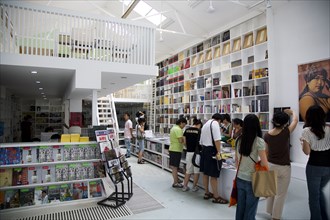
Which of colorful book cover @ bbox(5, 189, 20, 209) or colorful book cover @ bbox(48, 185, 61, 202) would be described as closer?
colorful book cover @ bbox(5, 189, 20, 209)

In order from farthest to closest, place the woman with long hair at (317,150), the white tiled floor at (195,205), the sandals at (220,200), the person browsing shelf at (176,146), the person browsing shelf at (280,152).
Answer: the person browsing shelf at (176,146) < the sandals at (220,200) < the white tiled floor at (195,205) < the person browsing shelf at (280,152) < the woman with long hair at (317,150)

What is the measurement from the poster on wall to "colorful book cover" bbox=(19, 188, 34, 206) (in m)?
6.14

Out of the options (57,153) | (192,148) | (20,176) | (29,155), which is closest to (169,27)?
(192,148)

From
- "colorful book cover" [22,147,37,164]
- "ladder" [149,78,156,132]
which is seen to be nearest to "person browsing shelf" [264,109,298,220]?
"colorful book cover" [22,147,37,164]

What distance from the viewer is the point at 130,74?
5156 mm

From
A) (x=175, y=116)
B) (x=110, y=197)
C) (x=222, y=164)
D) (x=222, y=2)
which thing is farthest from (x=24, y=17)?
(x=175, y=116)

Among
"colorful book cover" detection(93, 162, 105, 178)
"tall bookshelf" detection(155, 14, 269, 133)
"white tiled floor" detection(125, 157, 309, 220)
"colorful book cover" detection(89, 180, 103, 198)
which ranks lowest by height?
"white tiled floor" detection(125, 157, 309, 220)

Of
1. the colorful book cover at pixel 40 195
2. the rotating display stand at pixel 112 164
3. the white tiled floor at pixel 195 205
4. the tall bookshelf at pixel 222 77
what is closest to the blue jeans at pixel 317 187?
the white tiled floor at pixel 195 205

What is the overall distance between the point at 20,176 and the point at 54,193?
24.7 inches

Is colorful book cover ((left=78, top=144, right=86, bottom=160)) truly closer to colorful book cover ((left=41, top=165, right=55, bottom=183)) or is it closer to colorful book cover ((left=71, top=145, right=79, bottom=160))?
colorful book cover ((left=71, top=145, right=79, bottom=160))

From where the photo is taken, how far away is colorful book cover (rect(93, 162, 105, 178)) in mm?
4414

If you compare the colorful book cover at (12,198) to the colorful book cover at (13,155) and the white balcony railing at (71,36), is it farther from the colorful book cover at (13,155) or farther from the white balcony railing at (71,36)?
the white balcony railing at (71,36)

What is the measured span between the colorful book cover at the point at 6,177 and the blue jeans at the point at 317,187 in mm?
4470

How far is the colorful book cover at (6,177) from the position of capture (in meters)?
3.87
